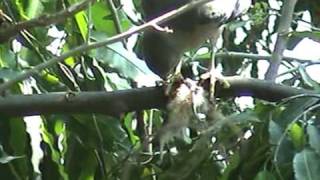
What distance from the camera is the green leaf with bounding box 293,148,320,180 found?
3.01 feet

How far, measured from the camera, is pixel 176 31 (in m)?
1.43

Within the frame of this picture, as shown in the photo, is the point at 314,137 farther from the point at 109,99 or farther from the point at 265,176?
the point at 109,99

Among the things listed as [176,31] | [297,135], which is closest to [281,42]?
[176,31]

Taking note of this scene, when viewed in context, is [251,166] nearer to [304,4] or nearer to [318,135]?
[318,135]

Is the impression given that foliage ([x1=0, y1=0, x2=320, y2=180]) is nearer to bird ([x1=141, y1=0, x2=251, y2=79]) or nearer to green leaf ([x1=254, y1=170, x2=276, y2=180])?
green leaf ([x1=254, y1=170, x2=276, y2=180])

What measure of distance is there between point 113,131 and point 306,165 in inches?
15.6

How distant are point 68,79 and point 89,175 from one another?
0.49ft

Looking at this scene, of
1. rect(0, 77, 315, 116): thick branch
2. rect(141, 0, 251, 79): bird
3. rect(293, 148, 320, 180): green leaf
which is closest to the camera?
rect(293, 148, 320, 180): green leaf

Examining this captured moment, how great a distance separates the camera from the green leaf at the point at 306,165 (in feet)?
3.01

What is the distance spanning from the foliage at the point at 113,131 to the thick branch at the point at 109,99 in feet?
0.10

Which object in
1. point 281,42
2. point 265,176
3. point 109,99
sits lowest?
point 265,176

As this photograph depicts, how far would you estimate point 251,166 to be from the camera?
101 cm

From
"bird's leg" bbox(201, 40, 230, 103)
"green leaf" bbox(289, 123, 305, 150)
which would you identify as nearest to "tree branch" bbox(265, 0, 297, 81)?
"bird's leg" bbox(201, 40, 230, 103)

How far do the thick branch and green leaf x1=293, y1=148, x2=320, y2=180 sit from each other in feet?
0.48
